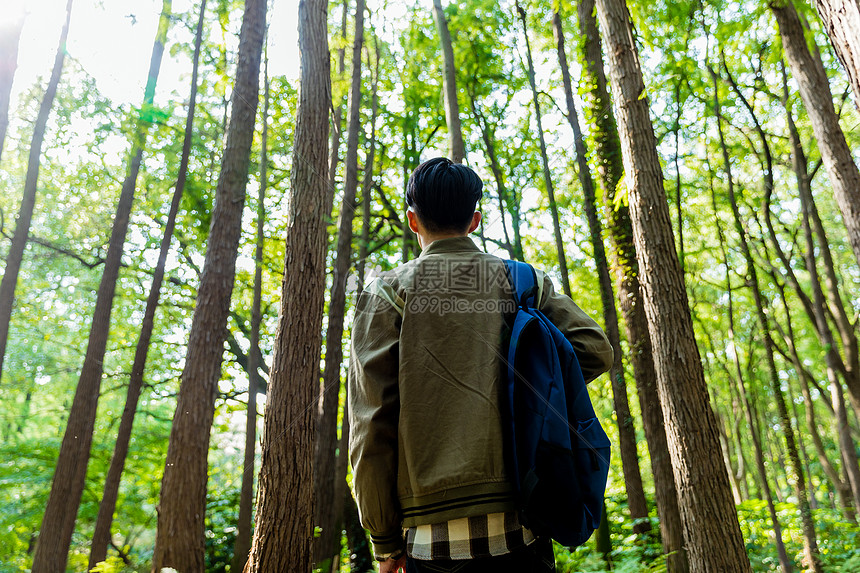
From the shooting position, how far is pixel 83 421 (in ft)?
29.6

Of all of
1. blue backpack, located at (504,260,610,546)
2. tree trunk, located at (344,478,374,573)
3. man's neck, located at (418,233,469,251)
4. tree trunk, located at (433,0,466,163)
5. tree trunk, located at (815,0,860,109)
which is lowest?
tree trunk, located at (344,478,374,573)

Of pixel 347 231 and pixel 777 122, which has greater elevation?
pixel 777 122

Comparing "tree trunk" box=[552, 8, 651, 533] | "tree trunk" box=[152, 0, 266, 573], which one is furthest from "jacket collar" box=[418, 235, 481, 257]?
"tree trunk" box=[552, 8, 651, 533]

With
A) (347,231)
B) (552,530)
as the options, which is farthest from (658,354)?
(347,231)

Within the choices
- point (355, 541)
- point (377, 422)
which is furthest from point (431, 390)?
point (355, 541)

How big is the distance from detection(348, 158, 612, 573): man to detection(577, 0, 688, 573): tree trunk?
4.38m

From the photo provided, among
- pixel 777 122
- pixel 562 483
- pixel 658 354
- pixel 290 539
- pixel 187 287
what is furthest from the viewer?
pixel 187 287

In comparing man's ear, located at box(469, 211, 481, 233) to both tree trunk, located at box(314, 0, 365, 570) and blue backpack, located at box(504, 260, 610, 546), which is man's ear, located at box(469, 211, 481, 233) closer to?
blue backpack, located at box(504, 260, 610, 546)

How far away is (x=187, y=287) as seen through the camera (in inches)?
595

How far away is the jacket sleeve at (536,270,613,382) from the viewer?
1.59m

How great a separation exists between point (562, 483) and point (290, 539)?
3741mm

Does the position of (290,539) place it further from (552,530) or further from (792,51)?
(792,51)

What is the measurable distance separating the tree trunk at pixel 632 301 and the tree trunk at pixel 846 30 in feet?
11.2

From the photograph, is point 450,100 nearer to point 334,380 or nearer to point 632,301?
point 632,301
